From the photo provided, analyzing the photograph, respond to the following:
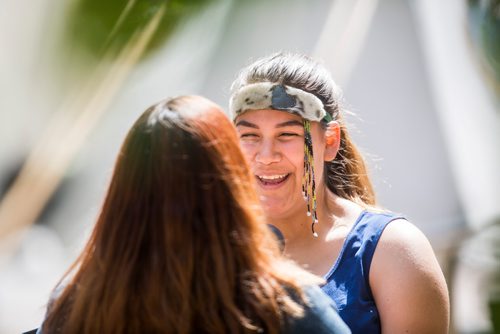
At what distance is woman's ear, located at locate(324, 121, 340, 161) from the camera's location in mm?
2334

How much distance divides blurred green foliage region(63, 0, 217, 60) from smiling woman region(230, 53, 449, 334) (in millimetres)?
1045

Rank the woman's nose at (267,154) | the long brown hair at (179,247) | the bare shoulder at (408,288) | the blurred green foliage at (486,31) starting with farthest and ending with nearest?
1. the blurred green foliage at (486,31)
2. the woman's nose at (267,154)
3. the bare shoulder at (408,288)
4. the long brown hair at (179,247)

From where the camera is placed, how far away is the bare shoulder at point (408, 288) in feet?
6.31

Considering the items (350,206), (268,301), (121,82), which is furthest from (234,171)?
(121,82)

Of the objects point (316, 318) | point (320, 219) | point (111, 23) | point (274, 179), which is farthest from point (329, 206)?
point (111, 23)

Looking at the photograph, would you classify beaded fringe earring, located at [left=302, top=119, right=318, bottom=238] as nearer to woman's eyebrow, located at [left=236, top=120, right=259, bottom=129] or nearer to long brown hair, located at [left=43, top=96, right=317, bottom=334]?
woman's eyebrow, located at [left=236, top=120, right=259, bottom=129]

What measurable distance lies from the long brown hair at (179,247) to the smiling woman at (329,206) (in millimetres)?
663

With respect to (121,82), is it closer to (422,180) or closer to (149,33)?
(149,33)

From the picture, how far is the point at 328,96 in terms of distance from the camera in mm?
2352

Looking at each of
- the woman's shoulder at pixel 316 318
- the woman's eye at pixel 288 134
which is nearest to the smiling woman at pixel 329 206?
the woman's eye at pixel 288 134

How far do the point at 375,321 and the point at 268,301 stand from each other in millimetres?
725

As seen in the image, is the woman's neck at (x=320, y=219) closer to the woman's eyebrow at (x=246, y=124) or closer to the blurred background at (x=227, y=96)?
the woman's eyebrow at (x=246, y=124)

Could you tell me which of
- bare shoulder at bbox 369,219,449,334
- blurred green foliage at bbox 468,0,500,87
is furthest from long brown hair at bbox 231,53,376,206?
blurred green foliage at bbox 468,0,500,87

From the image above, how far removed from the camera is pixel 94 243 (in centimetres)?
139
